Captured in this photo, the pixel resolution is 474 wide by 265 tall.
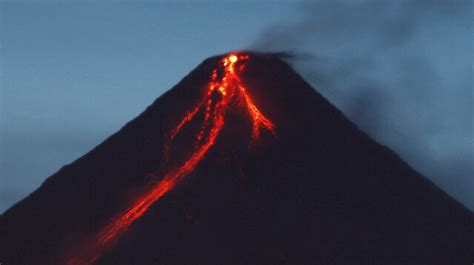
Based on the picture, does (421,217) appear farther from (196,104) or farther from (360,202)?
(196,104)

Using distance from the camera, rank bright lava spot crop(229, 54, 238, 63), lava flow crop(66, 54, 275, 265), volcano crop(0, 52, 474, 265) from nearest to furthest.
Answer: volcano crop(0, 52, 474, 265), lava flow crop(66, 54, 275, 265), bright lava spot crop(229, 54, 238, 63)

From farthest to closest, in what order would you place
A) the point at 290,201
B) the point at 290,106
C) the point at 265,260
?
the point at 290,106
the point at 290,201
the point at 265,260

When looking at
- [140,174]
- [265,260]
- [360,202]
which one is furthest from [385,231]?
[140,174]

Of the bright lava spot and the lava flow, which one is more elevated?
the bright lava spot

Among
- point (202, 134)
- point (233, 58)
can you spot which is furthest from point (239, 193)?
point (233, 58)

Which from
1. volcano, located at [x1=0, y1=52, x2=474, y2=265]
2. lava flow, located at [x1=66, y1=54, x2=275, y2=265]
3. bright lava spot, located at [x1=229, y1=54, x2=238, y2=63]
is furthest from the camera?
bright lava spot, located at [x1=229, y1=54, x2=238, y2=63]

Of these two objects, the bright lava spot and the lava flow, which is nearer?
the lava flow
